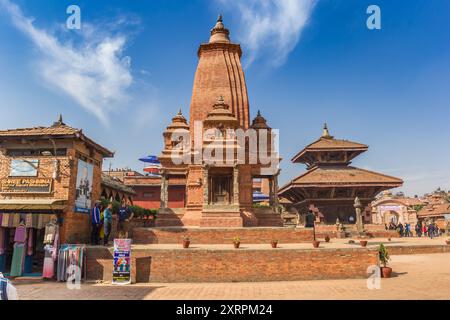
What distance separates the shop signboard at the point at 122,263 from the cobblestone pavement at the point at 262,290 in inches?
19.4

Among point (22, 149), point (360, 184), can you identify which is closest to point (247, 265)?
point (22, 149)

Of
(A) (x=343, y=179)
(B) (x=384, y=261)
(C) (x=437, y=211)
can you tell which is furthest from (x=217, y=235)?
(C) (x=437, y=211)

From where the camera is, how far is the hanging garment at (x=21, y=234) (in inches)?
530

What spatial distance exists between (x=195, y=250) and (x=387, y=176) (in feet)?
94.6

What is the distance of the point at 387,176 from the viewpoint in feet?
113

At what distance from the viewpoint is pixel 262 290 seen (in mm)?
11031

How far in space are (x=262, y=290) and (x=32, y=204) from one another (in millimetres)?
9977

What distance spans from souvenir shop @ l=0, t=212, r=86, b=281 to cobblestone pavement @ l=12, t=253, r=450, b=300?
81 cm

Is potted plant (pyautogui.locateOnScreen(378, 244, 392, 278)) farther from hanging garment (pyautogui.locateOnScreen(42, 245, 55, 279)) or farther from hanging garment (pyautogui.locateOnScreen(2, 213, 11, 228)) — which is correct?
hanging garment (pyautogui.locateOnScreen(2, 213, 11, 228))

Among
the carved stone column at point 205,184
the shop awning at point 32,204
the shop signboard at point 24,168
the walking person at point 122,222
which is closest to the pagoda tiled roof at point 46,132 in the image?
the shop signboard at point 24,168

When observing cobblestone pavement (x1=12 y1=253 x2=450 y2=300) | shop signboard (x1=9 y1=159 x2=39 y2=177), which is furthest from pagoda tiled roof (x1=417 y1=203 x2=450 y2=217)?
shop signboard (x1=9 y1=159 x2=39 y2=177)

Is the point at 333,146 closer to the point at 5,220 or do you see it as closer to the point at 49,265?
the point at 49,265

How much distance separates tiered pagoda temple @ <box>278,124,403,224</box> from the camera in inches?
1320
